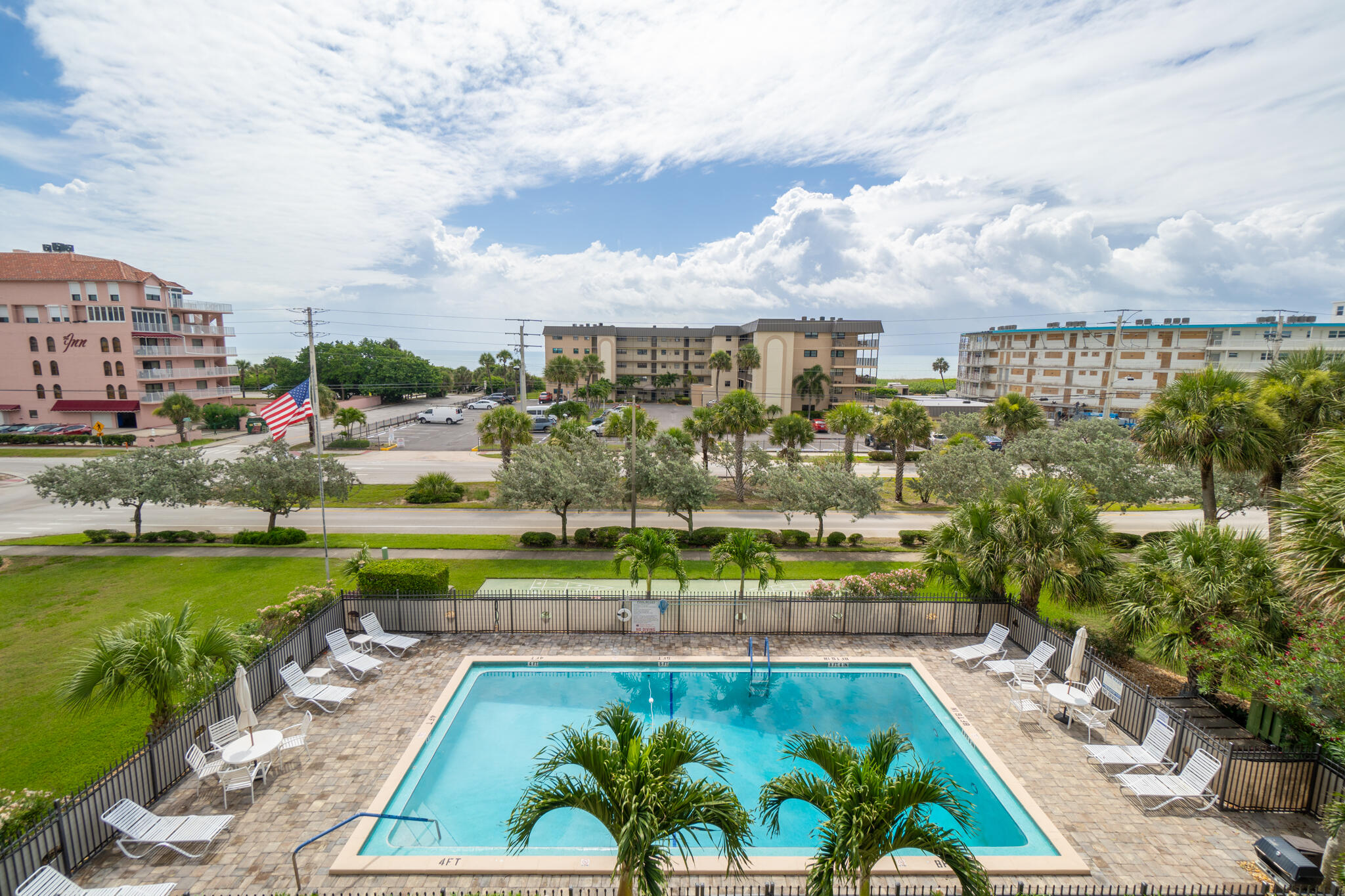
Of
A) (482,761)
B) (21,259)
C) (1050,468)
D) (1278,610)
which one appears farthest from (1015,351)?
(21,259)

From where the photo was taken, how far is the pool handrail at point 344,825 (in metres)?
9.45

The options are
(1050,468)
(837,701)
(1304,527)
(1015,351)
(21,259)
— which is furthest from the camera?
(1015,351)

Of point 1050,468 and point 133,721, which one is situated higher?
point 1050,468

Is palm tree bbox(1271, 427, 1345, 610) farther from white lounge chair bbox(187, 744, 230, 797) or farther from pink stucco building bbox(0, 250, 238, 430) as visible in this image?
pink stucco building bbox(0, 250, 238, 430)

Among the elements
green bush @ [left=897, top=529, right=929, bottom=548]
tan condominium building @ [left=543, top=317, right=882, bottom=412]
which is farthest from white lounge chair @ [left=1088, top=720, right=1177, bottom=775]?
tan condominium building @ [left=543, top=317, right=882, bottom=412]

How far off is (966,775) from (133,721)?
60.9 ft

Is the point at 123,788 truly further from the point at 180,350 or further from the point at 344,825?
the point at 180,350

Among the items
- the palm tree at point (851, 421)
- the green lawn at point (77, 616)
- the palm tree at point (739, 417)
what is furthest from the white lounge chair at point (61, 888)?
the palm tree at point (851, 421)

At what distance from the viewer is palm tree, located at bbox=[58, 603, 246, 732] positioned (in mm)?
11109

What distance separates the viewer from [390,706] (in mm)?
14867

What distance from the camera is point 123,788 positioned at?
1061 centimetres

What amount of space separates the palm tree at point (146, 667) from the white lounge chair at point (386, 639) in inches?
209

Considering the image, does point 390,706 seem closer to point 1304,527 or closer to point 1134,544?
point 1304,527

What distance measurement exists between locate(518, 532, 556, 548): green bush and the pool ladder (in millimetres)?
13813
